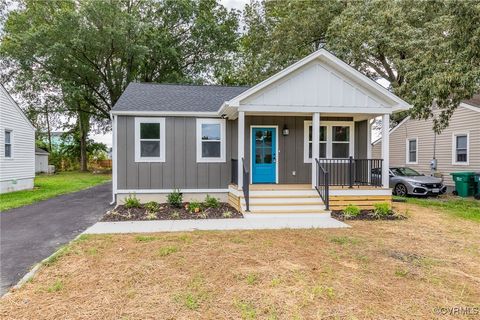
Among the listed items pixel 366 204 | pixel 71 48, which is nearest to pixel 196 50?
pixel 71 48

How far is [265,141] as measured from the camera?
34.7 ft

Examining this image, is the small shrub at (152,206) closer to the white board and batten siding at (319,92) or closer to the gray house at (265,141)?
the gray house at (265,141)

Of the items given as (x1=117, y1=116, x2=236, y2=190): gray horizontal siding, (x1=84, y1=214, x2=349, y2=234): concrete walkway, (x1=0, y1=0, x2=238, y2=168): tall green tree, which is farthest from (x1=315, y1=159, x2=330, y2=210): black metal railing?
(x1=0, y1=0, x2=238, y2=168): tall green tree

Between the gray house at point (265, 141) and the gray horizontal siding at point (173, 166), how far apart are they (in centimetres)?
3

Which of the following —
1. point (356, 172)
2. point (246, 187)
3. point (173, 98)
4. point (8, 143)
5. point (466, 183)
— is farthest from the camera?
point (8, 143)

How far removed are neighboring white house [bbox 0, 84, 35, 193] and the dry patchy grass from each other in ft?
30.9

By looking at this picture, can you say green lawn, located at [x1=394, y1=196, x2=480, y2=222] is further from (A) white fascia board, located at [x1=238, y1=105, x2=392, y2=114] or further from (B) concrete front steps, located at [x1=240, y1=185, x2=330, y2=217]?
(B) concrete front steps, located at [x1=240, y1=185, x2=330, y2=217]

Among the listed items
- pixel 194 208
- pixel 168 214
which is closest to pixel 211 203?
pixel 194 208

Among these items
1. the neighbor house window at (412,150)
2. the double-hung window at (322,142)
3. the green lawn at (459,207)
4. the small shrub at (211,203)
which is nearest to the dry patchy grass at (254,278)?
the green lawn at (459,207)

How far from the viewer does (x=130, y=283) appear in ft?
12.9

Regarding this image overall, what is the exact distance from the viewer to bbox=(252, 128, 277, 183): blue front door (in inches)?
413

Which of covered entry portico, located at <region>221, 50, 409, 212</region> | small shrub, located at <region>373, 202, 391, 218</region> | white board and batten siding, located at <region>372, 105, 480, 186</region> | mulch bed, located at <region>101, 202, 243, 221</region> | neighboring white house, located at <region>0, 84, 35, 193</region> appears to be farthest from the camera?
white board and batten siding, located at <region>372, 105, 480, 186</region>

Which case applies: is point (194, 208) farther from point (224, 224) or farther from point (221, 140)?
point (221, 140)
